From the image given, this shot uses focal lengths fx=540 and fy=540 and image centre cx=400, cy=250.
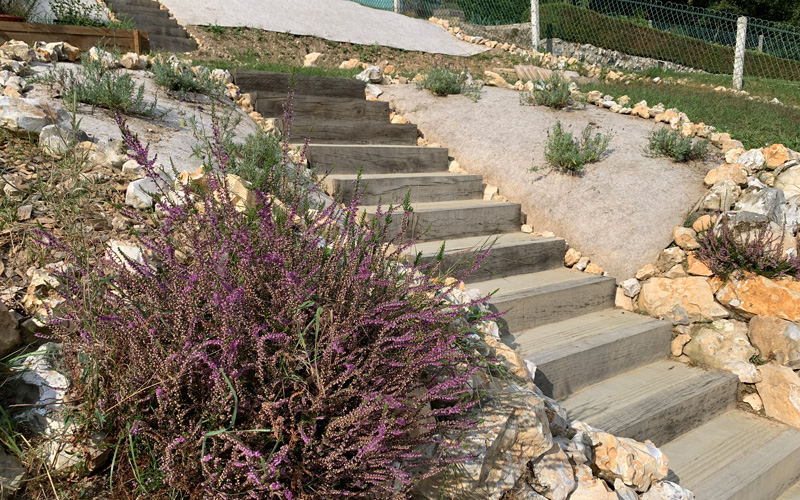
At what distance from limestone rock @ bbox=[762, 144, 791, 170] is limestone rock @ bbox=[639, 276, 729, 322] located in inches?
58.2

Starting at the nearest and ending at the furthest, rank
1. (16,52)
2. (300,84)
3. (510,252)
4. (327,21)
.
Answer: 1. (16,52)
2. (510,252)
3. (300,84)
4. (327,21)

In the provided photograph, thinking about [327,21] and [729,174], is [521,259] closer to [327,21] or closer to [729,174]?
[729,174]

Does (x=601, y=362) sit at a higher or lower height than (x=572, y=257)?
lower

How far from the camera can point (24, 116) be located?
3.02 metres

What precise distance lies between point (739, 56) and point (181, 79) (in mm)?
10930

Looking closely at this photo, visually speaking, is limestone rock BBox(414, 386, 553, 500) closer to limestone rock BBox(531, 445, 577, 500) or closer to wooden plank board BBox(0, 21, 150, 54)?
limestone rock BBox(531, 445, 577, 500)

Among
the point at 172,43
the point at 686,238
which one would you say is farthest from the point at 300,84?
the point at 686,238

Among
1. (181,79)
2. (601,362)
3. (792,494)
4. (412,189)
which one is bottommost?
(792,494)

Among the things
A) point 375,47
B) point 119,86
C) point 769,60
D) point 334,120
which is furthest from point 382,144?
point 769,60

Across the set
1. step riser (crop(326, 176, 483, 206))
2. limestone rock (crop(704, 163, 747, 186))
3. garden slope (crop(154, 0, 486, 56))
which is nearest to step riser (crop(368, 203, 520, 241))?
step riser (crop(326, 176, 483, 206))

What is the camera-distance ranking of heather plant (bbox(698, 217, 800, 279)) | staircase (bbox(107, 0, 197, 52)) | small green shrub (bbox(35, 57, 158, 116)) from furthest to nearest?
staircase (bbox(107, 0, 197, 52)) < heather plant (bbox(698, 217, 800, 279)) < small green shrub (bbox(35, 57, 158, 116))

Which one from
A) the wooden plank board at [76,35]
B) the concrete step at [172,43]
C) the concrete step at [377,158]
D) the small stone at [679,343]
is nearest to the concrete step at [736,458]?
the small stone at [679,343]

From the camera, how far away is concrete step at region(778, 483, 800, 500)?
131 inches

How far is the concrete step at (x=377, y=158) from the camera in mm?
4696
